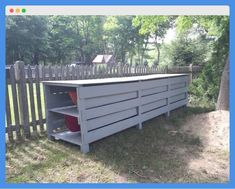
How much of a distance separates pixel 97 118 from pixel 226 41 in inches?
202

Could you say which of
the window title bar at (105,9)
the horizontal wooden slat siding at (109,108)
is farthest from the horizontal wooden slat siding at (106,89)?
the window title bar at (105,9)

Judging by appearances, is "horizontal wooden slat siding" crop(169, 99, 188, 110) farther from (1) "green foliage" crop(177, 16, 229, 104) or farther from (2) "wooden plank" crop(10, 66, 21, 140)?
(2) "wooden plank" crop(10, 66, 21, 140)

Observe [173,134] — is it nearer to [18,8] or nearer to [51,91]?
[51,91]

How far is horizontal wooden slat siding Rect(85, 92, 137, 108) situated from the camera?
337cm

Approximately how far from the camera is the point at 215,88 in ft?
23.9

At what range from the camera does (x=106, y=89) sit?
11.9 feet

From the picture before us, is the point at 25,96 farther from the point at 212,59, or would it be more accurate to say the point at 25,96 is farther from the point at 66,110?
the point at 212,59

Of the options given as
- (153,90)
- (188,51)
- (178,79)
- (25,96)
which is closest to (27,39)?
(188,51)

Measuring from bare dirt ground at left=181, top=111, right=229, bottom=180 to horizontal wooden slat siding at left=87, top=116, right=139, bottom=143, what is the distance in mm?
1243

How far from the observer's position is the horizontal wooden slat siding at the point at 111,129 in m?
3.43

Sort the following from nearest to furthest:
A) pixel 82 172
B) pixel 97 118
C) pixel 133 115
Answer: pixel 82 172, pixel 97 118, pixel 133 115

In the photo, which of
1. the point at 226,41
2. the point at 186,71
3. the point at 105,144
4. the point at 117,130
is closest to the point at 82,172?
the point at 105,144

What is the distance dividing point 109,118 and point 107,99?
1.10 feet

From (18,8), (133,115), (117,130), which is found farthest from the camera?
(133,115)
